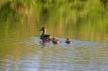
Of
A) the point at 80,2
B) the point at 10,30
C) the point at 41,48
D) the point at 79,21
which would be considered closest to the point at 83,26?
the point at 79,21

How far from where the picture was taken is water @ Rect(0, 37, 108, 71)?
75.8ft

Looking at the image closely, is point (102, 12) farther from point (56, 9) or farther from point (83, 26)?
point (83, 26)

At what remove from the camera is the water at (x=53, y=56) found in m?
23.1

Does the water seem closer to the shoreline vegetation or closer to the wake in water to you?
the wake in water

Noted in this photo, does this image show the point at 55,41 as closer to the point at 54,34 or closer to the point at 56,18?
the point at 54,34

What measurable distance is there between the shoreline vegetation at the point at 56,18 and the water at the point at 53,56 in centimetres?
262

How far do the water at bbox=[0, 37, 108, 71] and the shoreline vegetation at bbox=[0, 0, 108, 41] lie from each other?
8.61 feet

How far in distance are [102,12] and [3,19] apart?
38.0 ft

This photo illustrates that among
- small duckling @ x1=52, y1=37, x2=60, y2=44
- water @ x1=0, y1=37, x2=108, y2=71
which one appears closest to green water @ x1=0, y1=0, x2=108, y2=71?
water @ x1=0, y1=37, x2=108, y2=71

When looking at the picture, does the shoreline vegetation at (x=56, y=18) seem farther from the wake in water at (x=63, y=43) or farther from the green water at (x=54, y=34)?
the wake in water at (x=63, y=43)

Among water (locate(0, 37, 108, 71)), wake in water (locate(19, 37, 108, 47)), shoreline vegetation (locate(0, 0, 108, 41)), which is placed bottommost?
water (locate(0, 37, 108, 71))

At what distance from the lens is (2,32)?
33344mm

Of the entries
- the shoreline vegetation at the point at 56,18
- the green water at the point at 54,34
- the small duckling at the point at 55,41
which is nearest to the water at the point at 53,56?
the green water at the point at 54,34

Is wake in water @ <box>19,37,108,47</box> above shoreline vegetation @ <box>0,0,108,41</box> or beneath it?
beneath
